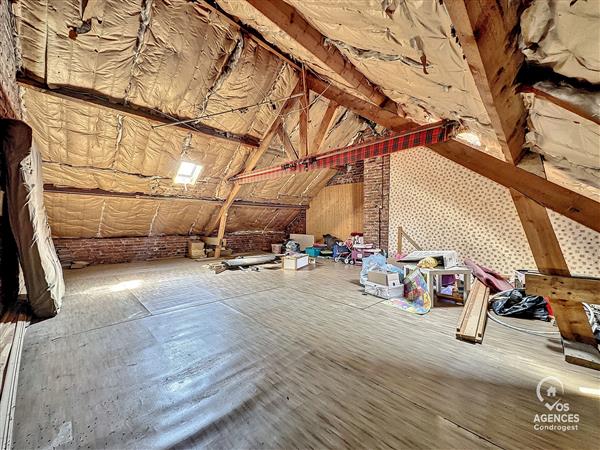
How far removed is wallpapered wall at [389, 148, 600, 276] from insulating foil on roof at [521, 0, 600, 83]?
438cm

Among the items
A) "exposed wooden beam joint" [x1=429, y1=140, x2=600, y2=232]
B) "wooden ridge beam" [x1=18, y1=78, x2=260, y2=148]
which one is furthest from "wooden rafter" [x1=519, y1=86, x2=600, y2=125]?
"wooden ridge beam" [x1=18, y1=78, x2=260, y2=148]

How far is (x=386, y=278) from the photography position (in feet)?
12.1

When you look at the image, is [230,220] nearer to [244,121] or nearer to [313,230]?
[313,230]

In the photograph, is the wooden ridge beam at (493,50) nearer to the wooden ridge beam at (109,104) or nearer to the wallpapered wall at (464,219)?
the wallpapered wall at (464,219)

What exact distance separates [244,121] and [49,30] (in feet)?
9.37

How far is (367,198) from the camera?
6.74 m

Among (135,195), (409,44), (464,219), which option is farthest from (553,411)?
(135,195)

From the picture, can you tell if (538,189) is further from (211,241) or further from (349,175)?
(211,241)

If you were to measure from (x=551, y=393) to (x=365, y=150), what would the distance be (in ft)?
11.2

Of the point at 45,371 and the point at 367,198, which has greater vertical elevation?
the point at 367,198

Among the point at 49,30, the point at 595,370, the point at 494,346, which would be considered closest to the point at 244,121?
the point at 49,30

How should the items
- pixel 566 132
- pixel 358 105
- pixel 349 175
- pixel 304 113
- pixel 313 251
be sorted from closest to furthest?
pixel 566 132
pixel 358 105
pixel 304 113
pixel 313 251
pixel 349 175

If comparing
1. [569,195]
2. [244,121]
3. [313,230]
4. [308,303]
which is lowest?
[308,303]

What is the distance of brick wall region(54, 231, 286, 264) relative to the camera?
5879 millimetres
